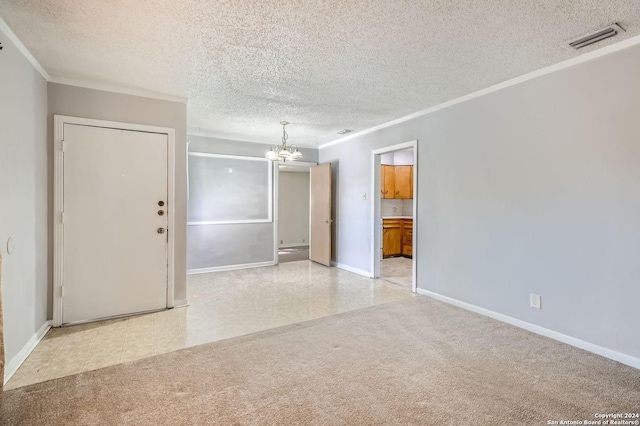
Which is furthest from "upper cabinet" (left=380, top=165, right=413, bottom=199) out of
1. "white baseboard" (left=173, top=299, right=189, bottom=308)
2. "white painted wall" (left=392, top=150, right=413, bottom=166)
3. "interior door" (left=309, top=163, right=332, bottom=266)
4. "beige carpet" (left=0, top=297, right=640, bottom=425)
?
"white baseboard" (left=173, top=299, right=189, bottom=308)

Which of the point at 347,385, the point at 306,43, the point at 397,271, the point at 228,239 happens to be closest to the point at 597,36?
the point at 306,43

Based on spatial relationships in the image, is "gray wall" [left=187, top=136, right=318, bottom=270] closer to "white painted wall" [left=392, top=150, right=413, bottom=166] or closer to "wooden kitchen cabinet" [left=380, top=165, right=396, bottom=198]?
"wooden kitchen cabinet" [left=380, top=165, right=396, bottom=198]

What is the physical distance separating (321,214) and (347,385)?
436 centimetres

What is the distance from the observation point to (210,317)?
336 cm

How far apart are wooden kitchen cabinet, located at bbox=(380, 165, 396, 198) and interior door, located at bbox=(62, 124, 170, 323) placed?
4819 mm

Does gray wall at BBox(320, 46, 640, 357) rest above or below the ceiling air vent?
below

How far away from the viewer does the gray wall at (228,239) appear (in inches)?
216

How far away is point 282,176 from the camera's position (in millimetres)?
8625

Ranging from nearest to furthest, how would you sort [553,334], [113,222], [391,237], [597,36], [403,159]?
[597,36]
[553,334]
[113,222]
[391,237]
[403,159]

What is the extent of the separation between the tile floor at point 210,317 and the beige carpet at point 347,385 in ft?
0.72

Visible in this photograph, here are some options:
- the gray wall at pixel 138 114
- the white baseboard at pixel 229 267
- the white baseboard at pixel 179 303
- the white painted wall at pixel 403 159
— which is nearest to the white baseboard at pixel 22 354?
the gray wall at pixel 138 114

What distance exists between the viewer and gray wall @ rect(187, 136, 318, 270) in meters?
5.48

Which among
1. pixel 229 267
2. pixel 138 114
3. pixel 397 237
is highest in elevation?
pixel 138 114

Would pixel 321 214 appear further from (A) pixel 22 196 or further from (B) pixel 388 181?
(A) pixel 22 196
